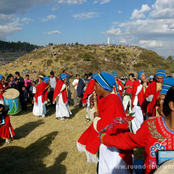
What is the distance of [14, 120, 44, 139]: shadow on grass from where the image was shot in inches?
253

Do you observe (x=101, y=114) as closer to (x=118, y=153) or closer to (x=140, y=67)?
(x=118, y=153)

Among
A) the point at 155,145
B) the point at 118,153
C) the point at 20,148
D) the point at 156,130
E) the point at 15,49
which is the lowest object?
the point at 20,148

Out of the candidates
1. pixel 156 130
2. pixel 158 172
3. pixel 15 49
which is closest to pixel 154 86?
pixel 156 130

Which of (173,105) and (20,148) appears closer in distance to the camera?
(173,105)

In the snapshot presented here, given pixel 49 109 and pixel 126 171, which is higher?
pixel 126 171

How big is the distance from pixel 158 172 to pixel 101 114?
1224 millimetres

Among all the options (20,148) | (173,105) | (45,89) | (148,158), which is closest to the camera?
(173,105)

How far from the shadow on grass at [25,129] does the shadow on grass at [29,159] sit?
897 millimetres

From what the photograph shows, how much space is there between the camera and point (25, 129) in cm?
714

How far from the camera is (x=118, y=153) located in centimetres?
235

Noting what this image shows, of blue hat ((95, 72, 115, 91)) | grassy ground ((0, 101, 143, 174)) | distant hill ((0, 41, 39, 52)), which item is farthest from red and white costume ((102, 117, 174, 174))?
distant hill ((0, 41, 39, 52))

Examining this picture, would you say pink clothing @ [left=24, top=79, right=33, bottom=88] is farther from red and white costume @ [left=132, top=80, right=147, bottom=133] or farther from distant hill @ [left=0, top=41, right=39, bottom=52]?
distant hill @ [left=0, top=41, right=39, bottom=52]

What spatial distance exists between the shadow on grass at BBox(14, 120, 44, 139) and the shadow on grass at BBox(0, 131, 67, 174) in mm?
897

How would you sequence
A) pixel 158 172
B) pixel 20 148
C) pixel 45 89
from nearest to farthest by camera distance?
pixel 158 172 → pixel 20 148 → pixel 45 89
